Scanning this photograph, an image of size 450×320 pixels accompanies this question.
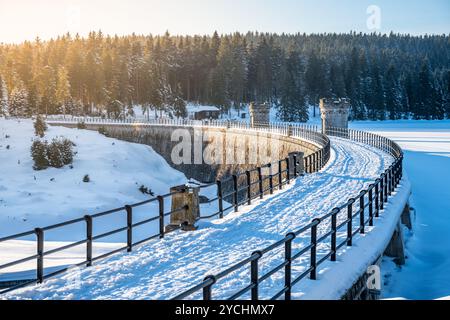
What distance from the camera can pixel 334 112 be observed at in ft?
173

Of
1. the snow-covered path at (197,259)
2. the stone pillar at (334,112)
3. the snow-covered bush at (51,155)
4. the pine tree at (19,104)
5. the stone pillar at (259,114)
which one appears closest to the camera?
the snow-covered path at (197,259)

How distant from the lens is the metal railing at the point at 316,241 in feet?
21.0

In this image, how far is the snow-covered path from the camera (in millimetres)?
8656

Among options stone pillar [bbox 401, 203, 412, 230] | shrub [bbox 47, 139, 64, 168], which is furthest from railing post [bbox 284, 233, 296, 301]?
shrub [bbox 47, 139, 64, 168]

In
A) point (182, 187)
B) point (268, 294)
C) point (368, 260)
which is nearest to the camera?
point (268, 294)

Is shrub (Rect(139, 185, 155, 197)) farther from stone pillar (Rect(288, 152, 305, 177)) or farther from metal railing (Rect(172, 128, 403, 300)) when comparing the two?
metal railing (Rect(172, 128, 403, 300))

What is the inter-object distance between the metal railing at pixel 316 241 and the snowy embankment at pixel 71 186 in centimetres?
737

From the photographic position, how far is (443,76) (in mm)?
111438

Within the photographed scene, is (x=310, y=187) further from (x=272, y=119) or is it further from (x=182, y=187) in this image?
(x=272, y=119)

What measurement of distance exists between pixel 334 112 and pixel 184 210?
41815 millimetres

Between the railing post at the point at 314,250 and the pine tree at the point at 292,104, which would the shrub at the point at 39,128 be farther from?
the pine tree at the point at 292,104

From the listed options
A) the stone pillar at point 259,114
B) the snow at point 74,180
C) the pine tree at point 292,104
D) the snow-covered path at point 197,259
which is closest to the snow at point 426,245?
the snow-covered path at point 197,259

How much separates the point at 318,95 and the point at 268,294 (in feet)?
335
